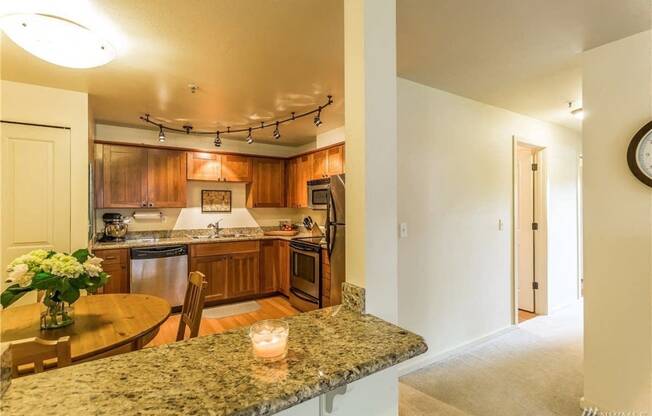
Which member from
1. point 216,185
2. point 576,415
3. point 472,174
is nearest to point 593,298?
point 576,415

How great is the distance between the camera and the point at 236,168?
465 cm

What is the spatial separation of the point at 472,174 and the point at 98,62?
10.0 ft

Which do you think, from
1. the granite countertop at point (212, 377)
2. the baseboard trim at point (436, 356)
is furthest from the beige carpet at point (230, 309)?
the granite countertop at point (212, 377)

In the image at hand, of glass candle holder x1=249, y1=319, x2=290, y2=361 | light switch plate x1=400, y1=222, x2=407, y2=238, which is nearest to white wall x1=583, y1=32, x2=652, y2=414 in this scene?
light switch plate x1=400, y1=222, x2=407, y2=238

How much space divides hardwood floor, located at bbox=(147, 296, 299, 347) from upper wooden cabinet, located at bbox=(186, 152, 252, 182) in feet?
6.18

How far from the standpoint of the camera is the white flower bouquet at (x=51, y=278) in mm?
1378

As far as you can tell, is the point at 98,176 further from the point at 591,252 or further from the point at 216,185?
the point at 591,252

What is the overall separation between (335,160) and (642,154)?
9.11 ft

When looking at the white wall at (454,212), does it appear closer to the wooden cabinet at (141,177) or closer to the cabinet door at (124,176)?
the wooden cabinet at (141,177)

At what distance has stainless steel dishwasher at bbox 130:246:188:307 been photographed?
357 centimetres

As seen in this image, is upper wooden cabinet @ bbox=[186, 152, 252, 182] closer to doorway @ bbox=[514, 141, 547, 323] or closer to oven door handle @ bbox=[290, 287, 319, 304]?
oven door handle @ bbox=[290, 287, 319, 304]

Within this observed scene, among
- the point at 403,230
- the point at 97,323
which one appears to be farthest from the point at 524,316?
the point at 97,323

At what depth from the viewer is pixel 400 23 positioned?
173 cm

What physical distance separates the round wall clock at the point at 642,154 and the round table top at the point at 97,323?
2931mm
